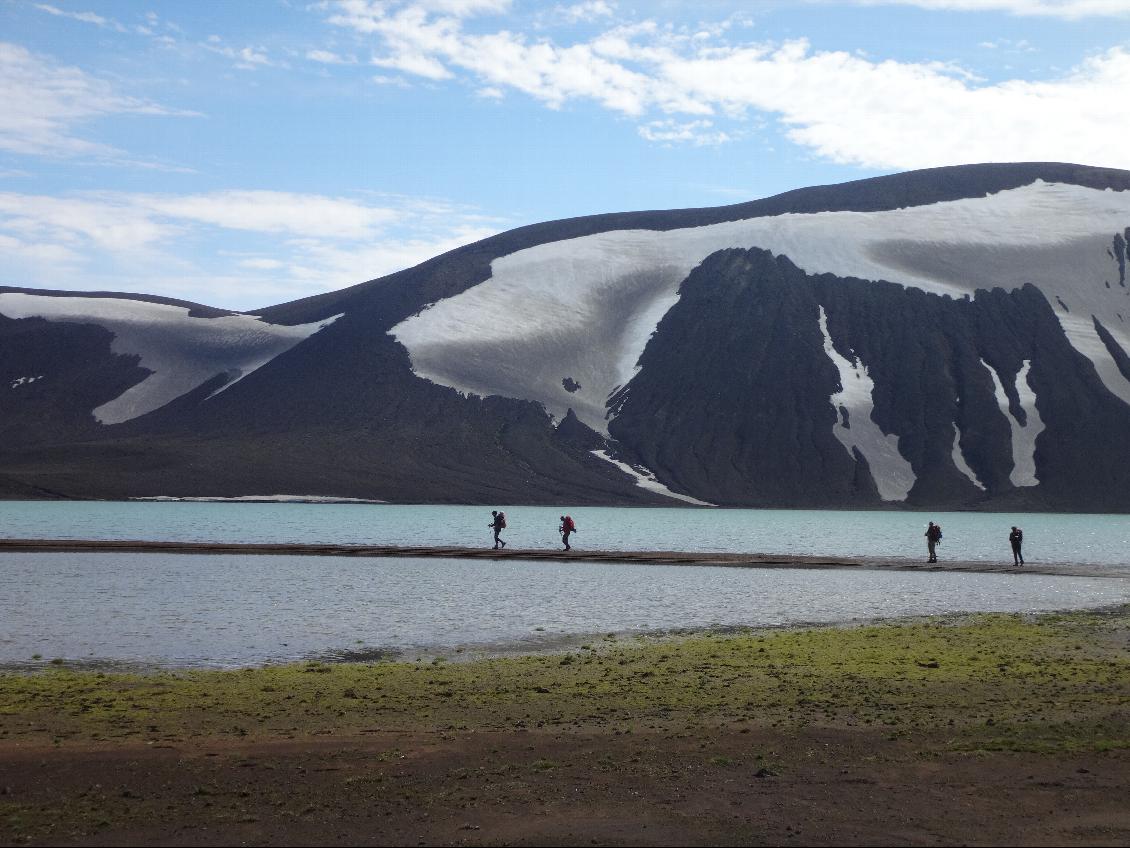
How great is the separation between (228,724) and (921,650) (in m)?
15.6

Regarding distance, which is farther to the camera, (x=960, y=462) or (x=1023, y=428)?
(x=1023, y=428)

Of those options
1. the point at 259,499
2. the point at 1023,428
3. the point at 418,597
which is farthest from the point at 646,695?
the point at 1023,428

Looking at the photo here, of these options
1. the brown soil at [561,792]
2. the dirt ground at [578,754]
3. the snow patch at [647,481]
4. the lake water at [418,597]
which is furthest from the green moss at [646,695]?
the snow patch at [647,481]

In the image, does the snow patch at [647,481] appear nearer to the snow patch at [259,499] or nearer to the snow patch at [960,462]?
the snow patch at [960,462]

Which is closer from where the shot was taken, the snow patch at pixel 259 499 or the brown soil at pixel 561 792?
the brown soil at pixel 561 792

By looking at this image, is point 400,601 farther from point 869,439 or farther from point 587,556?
point 869,439

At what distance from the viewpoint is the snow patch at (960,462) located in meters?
179

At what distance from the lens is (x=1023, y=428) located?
18662cm

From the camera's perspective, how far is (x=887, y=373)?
200 meters

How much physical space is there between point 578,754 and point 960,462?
17586cm

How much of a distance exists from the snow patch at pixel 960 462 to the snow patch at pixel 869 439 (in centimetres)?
684

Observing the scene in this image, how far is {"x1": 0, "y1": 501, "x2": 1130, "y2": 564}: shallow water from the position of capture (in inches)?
3103

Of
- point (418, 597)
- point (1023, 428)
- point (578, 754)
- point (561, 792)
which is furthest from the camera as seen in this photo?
point (1023, 428)

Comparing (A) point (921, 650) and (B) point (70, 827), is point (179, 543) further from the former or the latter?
(B) point (70, 827)
